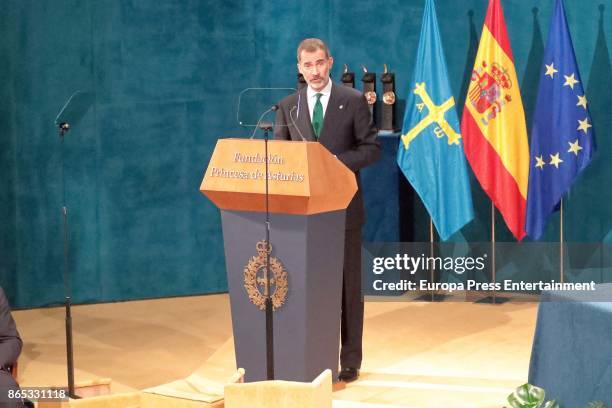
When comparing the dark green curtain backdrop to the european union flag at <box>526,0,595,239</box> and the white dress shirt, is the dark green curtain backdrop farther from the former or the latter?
the white dress shirt

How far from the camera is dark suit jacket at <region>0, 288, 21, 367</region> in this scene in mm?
4285

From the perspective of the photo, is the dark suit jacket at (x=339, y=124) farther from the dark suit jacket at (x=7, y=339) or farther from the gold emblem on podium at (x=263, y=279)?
the dark suit jacket at (x=7, y=339)

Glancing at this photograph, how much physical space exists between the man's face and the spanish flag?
2.45 m

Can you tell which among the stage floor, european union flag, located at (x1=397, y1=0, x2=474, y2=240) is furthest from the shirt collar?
european union flag, located at (x1=397, y1=0, x2=474, y2=240)

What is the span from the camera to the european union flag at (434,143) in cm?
756

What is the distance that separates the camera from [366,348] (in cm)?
634

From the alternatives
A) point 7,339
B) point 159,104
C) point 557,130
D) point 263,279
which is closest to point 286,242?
point 263,279

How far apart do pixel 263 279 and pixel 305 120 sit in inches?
36.1

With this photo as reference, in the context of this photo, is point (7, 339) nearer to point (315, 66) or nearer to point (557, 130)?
point (315, 66)

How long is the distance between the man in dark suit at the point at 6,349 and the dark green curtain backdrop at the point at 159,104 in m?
3.35

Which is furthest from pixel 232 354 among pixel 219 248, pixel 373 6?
pixel 373 6

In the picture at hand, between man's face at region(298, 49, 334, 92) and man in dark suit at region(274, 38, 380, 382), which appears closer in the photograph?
man's face at region(298, 49, 334, 92)

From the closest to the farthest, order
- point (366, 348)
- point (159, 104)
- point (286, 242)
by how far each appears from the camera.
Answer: point (286, 242) < point (366, 348) < point (159, 104)

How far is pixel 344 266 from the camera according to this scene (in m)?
5.47
